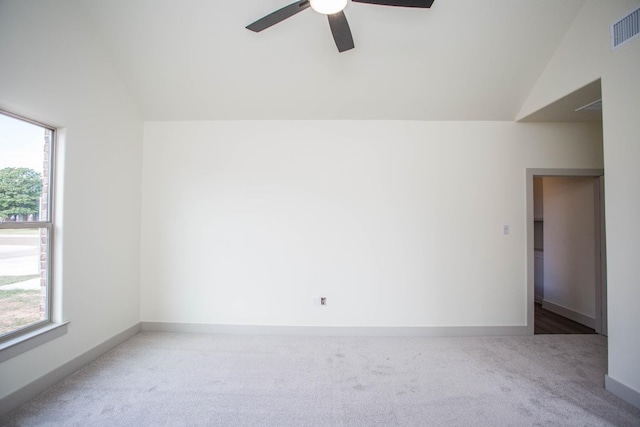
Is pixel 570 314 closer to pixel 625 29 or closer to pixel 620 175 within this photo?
pixel 620 175

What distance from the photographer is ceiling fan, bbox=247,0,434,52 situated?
5.48 feet

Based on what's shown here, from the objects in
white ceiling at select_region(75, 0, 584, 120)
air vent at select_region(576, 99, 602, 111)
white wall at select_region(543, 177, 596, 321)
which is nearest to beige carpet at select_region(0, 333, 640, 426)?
white wall at select_region(543, 177, 596, 321)

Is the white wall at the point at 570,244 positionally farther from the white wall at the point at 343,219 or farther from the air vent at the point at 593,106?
the air vent at the point at 593,106

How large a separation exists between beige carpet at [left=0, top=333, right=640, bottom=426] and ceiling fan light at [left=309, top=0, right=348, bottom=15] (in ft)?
8.36

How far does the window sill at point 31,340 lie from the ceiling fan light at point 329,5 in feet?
9.65

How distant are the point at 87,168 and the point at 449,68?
3.54m

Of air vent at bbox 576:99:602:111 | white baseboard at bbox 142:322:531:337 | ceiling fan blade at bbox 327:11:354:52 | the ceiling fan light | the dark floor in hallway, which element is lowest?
the dark floor in hallway

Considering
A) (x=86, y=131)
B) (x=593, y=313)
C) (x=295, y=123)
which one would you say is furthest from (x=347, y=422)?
(x=593, y=313)

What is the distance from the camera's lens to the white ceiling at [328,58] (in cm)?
247

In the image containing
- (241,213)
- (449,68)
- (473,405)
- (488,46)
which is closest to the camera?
(473,405)

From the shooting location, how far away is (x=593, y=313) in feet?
11.6

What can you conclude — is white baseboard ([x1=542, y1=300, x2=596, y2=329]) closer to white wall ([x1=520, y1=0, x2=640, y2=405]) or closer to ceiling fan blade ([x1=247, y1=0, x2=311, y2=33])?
white wall ([x1=520, y1=0, x2=640, y2=405])

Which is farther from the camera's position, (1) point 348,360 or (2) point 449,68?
(2) point 449,68

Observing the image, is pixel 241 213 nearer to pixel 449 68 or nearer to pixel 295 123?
pixel 295 123
